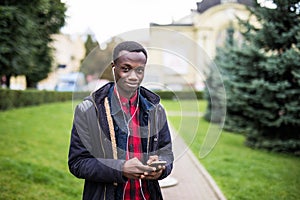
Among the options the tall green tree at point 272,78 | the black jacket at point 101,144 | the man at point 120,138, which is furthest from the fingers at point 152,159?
the tall green tree at point 272,78

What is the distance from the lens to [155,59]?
7.92ft

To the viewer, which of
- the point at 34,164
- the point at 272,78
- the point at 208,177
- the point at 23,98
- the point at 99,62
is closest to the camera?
the point at 99,62

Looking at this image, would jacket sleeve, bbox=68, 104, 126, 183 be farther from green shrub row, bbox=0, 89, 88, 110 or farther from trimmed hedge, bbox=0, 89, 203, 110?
green shrub row, bbox=0, 89, 88, 110

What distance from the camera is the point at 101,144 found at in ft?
6.72

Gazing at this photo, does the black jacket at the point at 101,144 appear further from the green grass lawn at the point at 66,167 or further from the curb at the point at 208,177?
the curb at the point at 208,177

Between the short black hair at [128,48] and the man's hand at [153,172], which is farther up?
the short black hair at [128,48]

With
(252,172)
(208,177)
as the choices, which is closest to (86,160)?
(208,177)

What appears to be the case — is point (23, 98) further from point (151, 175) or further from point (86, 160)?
point (151, 175)

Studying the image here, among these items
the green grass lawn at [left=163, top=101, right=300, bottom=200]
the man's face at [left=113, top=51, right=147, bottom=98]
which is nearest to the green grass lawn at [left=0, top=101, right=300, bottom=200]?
the green grass lawn at [left=163, top=101, right=300, bottom=200]

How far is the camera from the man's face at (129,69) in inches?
79.6

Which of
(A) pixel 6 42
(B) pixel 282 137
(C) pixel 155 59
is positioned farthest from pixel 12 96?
(C) pixel 155 59

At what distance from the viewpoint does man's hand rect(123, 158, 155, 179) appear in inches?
75.9

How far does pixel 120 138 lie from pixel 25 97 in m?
18.5

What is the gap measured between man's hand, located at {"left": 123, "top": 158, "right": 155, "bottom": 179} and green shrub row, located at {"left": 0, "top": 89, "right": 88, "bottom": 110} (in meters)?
14.0
